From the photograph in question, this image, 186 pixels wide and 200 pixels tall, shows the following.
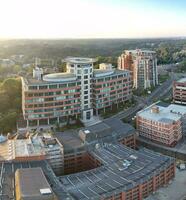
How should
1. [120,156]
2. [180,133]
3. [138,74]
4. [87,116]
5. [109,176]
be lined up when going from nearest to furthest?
[109,176], [120,156], [180,133], [87,116], [138,74]

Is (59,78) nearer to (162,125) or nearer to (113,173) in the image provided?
(162,125)

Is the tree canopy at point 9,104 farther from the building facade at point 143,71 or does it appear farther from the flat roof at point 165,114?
the building facade at point 143,71

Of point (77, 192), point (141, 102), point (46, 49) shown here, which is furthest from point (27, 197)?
point (46, 49)

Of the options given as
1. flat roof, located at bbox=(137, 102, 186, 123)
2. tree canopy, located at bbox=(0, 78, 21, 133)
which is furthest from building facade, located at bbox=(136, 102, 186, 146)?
tree canopy, located at bbox=(0, 78, 21, 133)

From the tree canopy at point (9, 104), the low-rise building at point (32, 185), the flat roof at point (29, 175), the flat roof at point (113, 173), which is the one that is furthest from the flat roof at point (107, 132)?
the tree canopy at point (9, 104)

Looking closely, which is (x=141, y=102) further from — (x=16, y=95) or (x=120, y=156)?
(x=120, y=156)

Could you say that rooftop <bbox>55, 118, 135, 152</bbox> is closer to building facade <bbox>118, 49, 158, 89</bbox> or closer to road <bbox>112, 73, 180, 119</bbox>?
road <bbox>112, 73, 180, 119</bbox>

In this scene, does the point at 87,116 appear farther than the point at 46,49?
No
